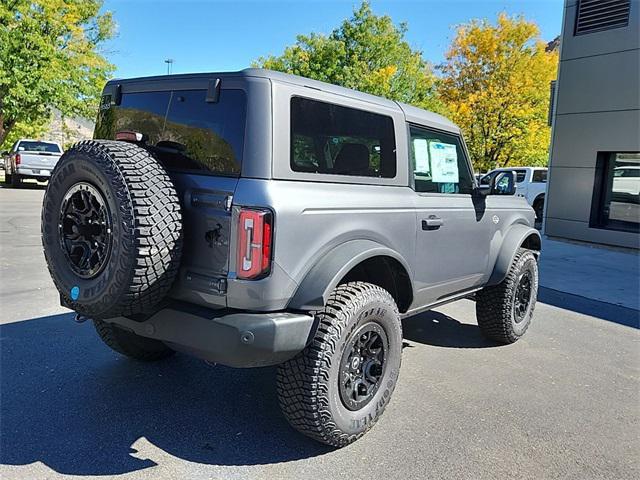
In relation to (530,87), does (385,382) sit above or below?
below

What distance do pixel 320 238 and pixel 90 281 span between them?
3.82 ft

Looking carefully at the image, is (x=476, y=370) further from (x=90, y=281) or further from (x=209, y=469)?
(x=90, y=281)

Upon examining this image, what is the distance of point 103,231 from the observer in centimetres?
248

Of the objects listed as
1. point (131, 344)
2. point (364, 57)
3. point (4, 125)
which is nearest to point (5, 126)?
point (4, 125)

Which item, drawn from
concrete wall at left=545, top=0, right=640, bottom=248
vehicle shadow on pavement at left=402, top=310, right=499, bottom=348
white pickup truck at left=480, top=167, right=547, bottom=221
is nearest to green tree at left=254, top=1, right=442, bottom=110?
white pickup truck at left=480, top=167, right=547, bottom=221

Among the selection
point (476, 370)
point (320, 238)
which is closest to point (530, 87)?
point (476, 370)

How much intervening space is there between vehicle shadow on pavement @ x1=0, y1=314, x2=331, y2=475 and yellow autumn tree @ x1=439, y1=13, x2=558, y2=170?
18.3 metres

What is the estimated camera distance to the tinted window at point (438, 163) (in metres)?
3.61

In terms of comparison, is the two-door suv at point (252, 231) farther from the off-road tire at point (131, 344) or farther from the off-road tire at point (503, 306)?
the off-road tire at point (503, 306)

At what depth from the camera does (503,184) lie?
4.32m

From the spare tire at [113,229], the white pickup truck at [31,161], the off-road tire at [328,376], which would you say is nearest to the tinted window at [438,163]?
the off-road tire at [328,376]

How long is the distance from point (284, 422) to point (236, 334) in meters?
0.99

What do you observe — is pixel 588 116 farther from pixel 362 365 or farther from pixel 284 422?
pixel 284 422

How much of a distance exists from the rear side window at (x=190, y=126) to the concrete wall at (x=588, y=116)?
32.9 feet
